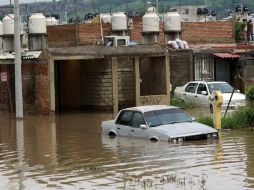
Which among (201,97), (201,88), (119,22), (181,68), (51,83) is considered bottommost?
(201,97)

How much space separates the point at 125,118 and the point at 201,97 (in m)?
12.0

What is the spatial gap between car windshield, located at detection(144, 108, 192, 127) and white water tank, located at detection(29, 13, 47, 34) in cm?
2322

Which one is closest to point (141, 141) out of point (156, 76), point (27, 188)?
point (27, 188)

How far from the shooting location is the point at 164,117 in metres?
21.0

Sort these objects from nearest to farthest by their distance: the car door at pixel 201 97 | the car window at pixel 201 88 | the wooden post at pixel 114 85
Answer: the wooden post at pixel 114 85, the car door at pixel 201 97, the car window at pixel 201 88

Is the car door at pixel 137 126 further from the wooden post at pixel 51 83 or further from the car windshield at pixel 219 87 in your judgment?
the car windshield at pixel 219 87

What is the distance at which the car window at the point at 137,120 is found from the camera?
2102 centimetres

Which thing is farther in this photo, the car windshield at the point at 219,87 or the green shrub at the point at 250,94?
the car windshield at the point at 219,87

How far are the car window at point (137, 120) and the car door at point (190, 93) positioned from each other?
41.8ft

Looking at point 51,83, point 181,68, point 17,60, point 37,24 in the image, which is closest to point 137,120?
point 17,60

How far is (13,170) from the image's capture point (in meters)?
16.1

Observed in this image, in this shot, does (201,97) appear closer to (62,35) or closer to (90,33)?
(90,33)

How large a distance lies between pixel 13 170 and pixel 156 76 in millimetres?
20142

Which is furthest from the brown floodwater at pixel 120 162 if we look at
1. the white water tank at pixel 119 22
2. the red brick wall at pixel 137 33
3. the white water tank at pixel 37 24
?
the red brick wall at pixel 137 33
